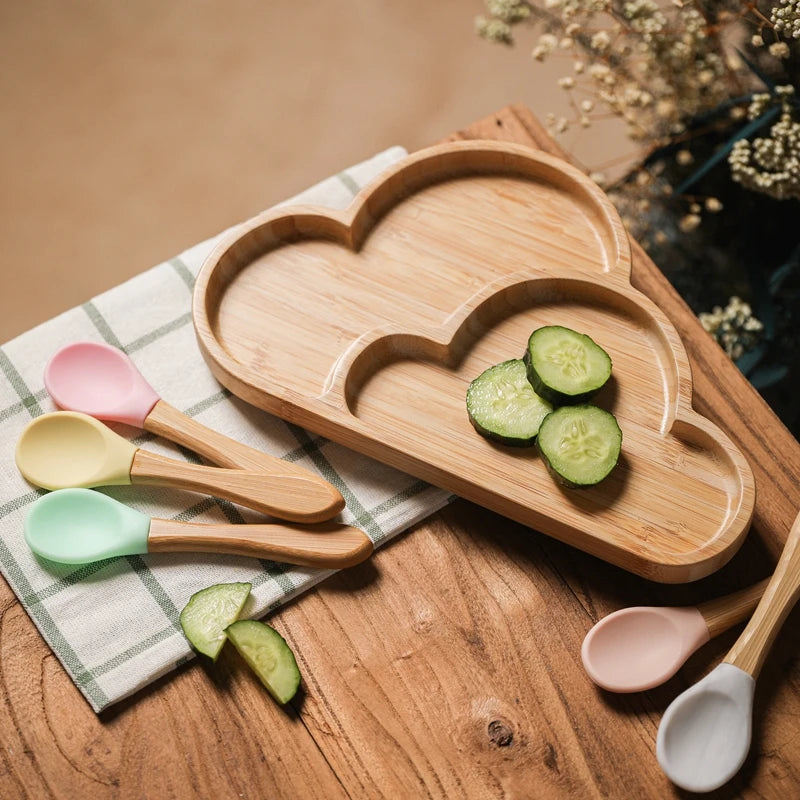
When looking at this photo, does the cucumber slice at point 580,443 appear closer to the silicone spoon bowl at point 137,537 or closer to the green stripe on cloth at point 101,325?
the silicone spoon bowl at point 137,537

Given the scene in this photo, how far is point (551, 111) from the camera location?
11.3 ft

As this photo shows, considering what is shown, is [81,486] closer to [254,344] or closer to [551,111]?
[254,344]

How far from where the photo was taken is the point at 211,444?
172 centimetres

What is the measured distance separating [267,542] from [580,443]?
602mm

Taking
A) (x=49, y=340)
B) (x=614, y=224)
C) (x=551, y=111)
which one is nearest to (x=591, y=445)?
(x=614, y=224)

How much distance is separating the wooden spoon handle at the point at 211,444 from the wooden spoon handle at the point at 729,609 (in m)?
0.72

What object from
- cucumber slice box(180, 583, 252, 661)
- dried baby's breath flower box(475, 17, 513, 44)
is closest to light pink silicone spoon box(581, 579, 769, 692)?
cucumber slice box(180, 583, 252, 661)

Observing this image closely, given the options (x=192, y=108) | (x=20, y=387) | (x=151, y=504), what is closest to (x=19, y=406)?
(x=20, y=387)

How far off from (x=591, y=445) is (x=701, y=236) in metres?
1.01

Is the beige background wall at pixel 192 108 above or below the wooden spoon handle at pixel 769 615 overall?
above

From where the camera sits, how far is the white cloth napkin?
1.60m

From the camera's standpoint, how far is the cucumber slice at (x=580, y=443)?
5.23ft

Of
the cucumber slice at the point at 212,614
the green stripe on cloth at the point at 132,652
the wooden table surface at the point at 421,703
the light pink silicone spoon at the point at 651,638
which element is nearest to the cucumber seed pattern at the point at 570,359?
the wooden table surface at the point at 421,703

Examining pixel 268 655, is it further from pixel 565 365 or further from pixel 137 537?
pixel 565 365
